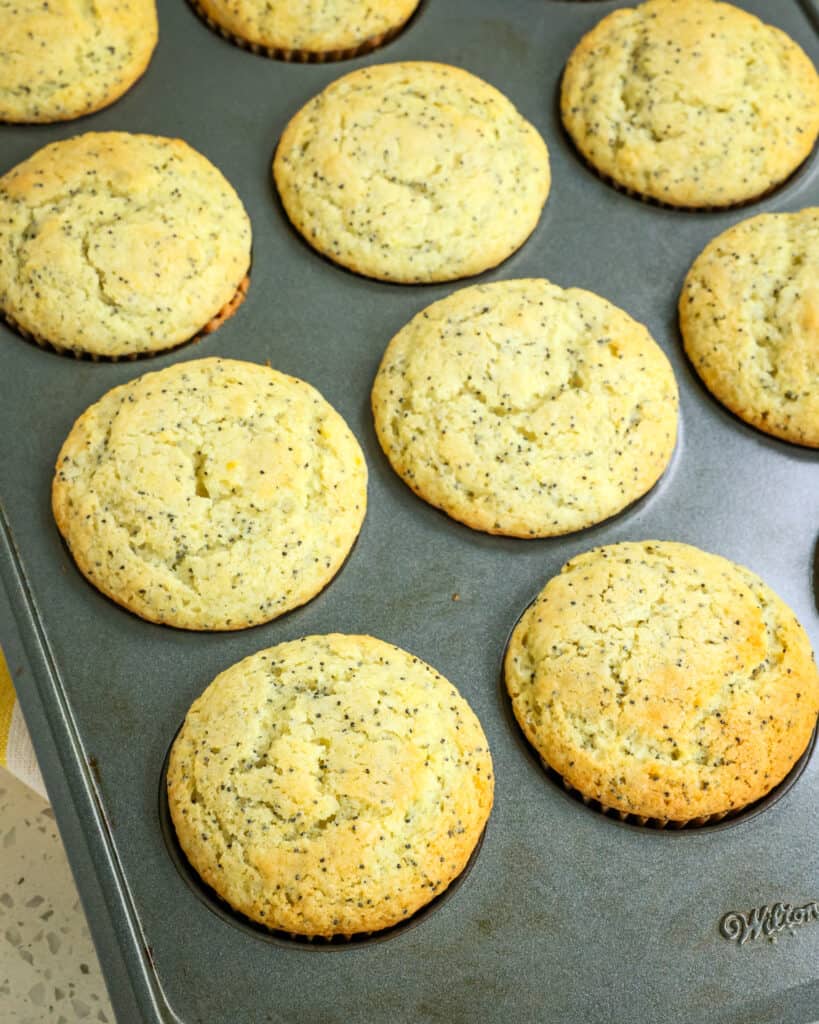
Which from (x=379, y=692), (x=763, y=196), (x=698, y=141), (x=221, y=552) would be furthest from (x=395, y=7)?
(x=379, y=692)

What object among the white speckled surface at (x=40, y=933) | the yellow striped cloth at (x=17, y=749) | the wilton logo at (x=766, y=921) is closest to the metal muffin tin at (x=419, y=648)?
the wilton logo at (x=766, y=921)

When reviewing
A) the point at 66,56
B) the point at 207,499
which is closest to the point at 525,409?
the point at 207,499

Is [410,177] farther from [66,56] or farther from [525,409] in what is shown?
[66,56]

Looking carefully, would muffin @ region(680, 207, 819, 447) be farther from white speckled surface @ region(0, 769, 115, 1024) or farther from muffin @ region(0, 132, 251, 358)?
white speckled surface @ region(0, 769, 115, 1024)

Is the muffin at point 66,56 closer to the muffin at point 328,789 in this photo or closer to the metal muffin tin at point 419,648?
the metal muffin tin at point 419,648

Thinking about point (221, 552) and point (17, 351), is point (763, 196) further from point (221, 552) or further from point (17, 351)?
point (17, 351)

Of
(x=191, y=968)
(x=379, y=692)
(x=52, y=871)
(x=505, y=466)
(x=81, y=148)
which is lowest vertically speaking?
(x=52, y=871)

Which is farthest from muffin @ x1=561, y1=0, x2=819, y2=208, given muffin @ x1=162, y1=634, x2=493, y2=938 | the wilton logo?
the wilton logo
